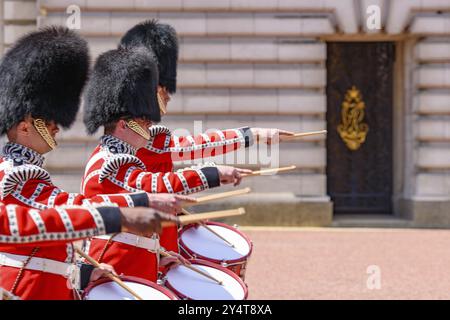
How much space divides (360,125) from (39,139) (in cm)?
1040

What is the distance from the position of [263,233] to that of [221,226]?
672 cm

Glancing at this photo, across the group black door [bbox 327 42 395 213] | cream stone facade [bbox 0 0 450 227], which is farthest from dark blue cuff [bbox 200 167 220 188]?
black door [bbox 327 42 395 213]

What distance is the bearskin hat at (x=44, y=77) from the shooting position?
3525mm

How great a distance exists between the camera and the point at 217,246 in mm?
4734

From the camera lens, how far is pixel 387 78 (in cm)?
1339

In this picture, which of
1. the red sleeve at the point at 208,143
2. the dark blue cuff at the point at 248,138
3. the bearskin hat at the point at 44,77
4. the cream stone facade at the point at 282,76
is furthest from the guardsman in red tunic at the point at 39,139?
the cream stone facade at the point at 282,76

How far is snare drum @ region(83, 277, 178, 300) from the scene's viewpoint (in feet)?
11.0

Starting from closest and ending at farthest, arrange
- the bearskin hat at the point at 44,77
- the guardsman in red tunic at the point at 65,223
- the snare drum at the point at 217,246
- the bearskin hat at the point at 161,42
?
the guardsman in red tunic at the point at 65,223 → the bearskin hat at the point at 44,77 → the snare drum at the point at 217,246 → the bearskin hat at the point at 161,42

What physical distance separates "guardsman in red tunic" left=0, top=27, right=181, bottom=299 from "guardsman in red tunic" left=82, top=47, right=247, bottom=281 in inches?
12.9

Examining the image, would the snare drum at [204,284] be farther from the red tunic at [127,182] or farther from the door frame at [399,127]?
the door frame at [399,127]

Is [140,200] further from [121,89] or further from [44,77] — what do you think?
[121,89]

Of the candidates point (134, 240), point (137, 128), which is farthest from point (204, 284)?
point (137, 128)

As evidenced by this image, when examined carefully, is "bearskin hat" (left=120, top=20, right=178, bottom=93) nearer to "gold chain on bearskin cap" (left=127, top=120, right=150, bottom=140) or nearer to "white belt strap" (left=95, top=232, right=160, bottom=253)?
"gold chain on bearskin cap" (left=127, top=120, right=150, bottom=140)

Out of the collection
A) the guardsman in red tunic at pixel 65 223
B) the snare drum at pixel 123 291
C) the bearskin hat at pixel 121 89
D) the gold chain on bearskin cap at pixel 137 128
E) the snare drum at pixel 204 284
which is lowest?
the snare drum at pixel 204 284
